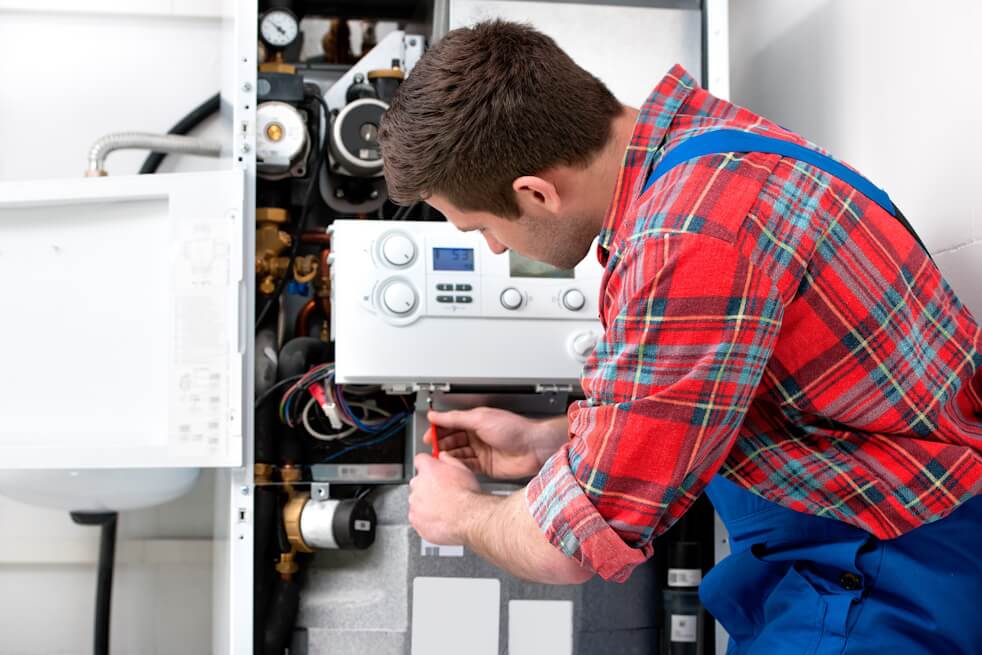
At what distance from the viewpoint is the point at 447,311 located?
1392 mm

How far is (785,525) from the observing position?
1.08 meters

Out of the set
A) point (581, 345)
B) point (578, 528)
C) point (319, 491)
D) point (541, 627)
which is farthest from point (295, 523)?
point (578, 528)

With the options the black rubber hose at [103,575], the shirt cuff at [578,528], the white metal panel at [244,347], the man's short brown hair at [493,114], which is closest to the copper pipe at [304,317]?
the white metal panel at [244,347]

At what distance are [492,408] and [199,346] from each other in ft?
1.40

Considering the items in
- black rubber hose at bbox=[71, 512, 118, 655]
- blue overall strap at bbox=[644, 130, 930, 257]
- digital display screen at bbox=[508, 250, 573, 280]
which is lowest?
black rubber hose at bbox=[71, 512, 118, 655]

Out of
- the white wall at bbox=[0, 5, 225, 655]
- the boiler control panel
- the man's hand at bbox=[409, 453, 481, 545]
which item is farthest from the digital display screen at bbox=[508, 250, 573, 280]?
the white wall at bbox=[0, 5, 225, 655]

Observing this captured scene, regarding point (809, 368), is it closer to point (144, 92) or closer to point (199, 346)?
point (199, 346)

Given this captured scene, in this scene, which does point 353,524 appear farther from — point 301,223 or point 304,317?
point 301,223

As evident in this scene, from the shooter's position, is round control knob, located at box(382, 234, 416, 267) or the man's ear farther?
round control knob, located at box(382, 234, 416, 267)

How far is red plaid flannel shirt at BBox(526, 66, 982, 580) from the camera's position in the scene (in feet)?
2.64

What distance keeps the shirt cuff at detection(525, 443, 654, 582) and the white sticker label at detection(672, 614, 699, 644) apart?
67 cm

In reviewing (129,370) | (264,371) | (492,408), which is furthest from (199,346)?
(492,408)

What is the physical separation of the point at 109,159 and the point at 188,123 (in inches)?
8.7

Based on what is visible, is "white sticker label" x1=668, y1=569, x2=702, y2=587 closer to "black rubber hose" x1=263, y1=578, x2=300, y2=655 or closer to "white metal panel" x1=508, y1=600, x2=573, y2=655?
"white metal panel" x1=508, y1=600, x2=573, y2=655
